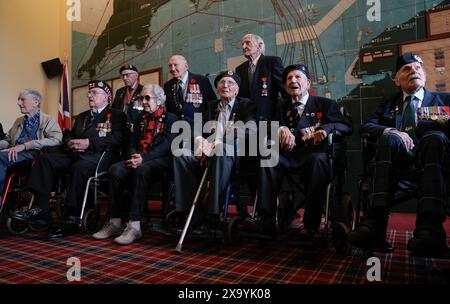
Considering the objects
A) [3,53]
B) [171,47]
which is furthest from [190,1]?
[3,53]

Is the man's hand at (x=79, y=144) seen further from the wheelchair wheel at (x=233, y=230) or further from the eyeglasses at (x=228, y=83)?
the wheelchair wheel at (x=233, y=230)

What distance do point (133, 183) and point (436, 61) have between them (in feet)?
9.66

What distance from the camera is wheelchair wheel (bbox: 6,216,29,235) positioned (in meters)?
2.71

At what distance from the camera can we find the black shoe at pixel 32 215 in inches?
103

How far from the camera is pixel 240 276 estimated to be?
61.5 inches

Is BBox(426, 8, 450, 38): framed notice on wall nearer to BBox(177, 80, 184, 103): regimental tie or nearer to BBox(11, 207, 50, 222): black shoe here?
BBox(177, 80, 184, 103): regimental tie

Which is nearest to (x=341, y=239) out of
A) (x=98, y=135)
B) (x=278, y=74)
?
(x=278, y=74)

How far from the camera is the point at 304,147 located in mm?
2262

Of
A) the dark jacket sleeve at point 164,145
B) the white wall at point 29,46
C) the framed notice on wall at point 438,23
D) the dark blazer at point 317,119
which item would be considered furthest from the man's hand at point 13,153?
the framed notice on wall at point 438,23

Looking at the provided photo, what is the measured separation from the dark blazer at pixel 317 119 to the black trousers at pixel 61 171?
1.58 m

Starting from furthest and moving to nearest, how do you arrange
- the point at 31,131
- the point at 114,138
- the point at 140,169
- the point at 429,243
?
1. the point at 31,131
2. the point at 114,138
3. the point at 140,169
4. the point at 429,243

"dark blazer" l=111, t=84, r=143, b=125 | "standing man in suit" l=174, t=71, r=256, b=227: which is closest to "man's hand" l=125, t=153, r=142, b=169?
"standing man in suit" l=174, t=71, r=256, b=227

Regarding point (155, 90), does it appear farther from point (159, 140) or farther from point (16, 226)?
point (16, 226)

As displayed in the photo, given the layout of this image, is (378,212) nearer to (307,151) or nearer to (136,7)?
(307,151)
